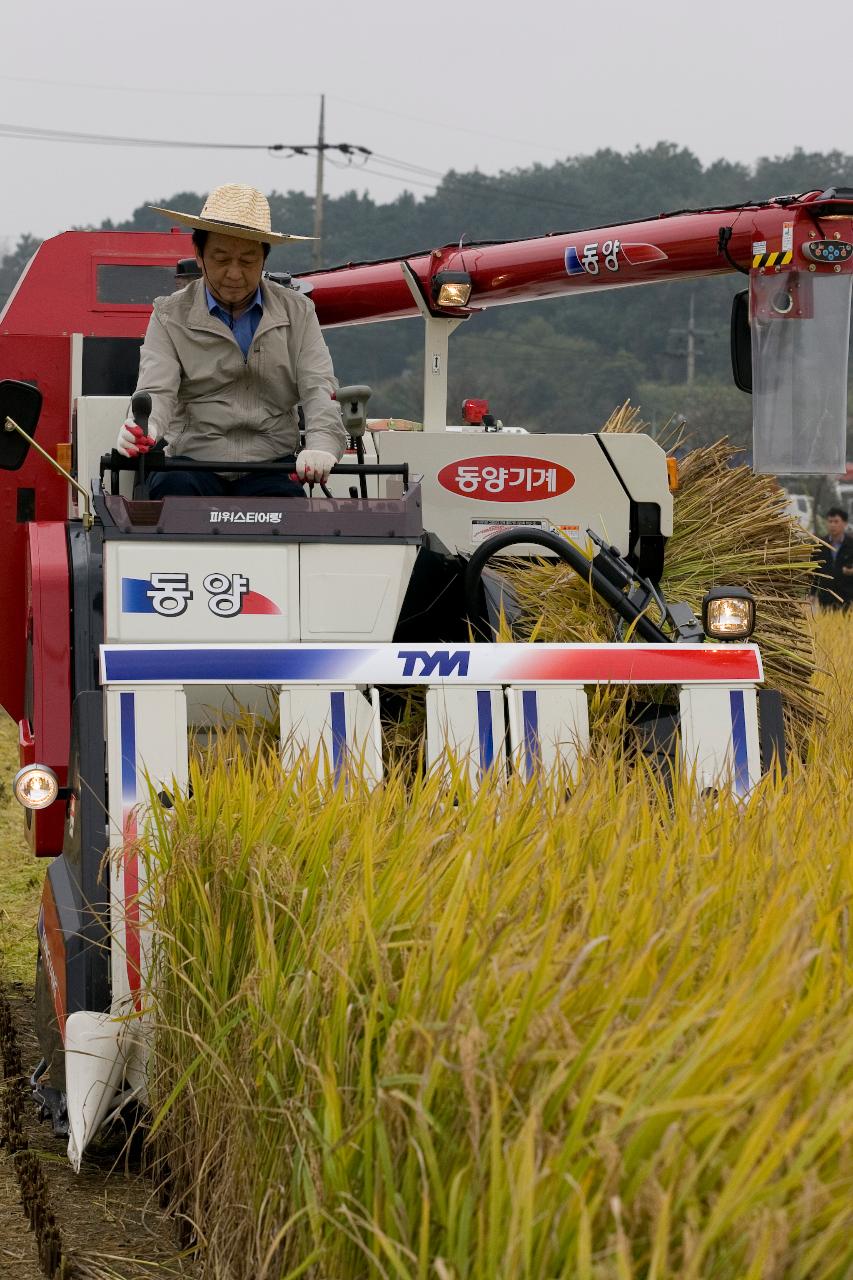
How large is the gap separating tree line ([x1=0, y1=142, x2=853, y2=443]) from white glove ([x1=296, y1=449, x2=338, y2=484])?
5273cm

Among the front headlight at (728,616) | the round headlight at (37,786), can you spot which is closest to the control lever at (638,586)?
the front headlight at (728,616)

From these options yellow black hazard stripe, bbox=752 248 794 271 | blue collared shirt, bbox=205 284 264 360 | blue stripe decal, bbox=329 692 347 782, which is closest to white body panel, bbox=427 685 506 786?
blue stripe decal, bbox=329 692 347 782

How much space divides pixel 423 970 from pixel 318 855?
35.4 inches

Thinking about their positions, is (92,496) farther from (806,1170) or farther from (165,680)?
(806,1170)

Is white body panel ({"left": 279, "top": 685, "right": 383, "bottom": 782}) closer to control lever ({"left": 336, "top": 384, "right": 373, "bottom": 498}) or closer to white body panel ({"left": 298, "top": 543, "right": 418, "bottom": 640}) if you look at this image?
white body panel ({"left": 298, "top": 543, "right": 418, "bottom": 640})

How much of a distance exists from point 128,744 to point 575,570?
5.88 ft

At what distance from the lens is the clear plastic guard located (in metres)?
7.49

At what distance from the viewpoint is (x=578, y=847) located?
3307 mm

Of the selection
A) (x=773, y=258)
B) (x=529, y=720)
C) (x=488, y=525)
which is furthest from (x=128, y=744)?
(x=773, y=258)

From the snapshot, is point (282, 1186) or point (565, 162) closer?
point (282, 1186)

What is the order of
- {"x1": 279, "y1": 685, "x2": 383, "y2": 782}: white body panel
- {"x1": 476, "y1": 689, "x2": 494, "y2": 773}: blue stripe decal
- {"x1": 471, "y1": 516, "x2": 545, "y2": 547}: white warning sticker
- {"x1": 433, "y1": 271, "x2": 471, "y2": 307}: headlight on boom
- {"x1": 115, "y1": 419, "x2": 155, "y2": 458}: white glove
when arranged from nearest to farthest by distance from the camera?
{"x1": 279, "y1": 685, "x2": 383, "y2": 782}: white body panel < {"x1": 476, "y1": 689, "x2": 494, "y2": 773}: blue stripe decal < {"x1": 115, "y1": 419, "x2": 155, "y2": 458}: white glove < {"x1": 471, "y1": 516, "x2": 545, "y2": 547}: white warning sticker < {"x1": 433, "y1": 271, "x2": 471, "y2": 307}: headlight on boom

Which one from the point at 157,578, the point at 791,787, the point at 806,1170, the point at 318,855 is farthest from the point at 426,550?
the point at 806,1170

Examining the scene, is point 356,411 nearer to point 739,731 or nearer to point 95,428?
point 95,428

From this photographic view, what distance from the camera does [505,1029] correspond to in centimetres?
238
